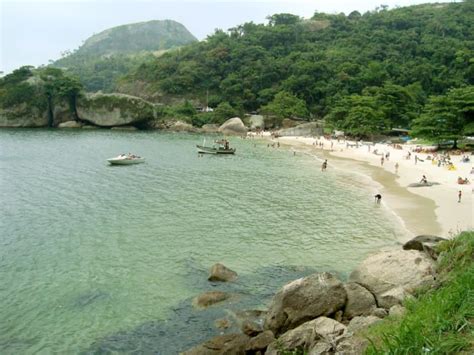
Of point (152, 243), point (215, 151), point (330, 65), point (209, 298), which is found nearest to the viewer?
point (209, 298)

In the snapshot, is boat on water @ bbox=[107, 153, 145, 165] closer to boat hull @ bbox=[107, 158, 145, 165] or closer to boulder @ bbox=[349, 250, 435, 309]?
boat hull @ bbox=[107, 158, 145, 165]

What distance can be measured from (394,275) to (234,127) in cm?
7859

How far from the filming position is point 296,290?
43.5ft

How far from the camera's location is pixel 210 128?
324ft

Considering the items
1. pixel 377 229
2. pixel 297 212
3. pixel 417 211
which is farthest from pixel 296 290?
pixel 417 211

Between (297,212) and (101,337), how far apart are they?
59.5 ft

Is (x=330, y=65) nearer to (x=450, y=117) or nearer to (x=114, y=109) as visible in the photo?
(x=114, y=109)

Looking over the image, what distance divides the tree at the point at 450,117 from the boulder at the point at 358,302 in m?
49.5

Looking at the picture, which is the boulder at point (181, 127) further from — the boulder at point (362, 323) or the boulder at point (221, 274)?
the boulder at point (362, 323)

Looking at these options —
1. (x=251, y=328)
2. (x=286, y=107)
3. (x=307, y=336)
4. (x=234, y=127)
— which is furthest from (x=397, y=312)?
(x=286, y=107)

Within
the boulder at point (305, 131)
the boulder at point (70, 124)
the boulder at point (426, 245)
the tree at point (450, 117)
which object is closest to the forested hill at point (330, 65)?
the boulder at point (305, 131)

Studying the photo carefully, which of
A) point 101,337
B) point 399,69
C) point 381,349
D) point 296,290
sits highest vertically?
point 399,69

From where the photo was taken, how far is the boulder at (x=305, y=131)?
288ft

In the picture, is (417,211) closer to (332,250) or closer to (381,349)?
(332,250)
